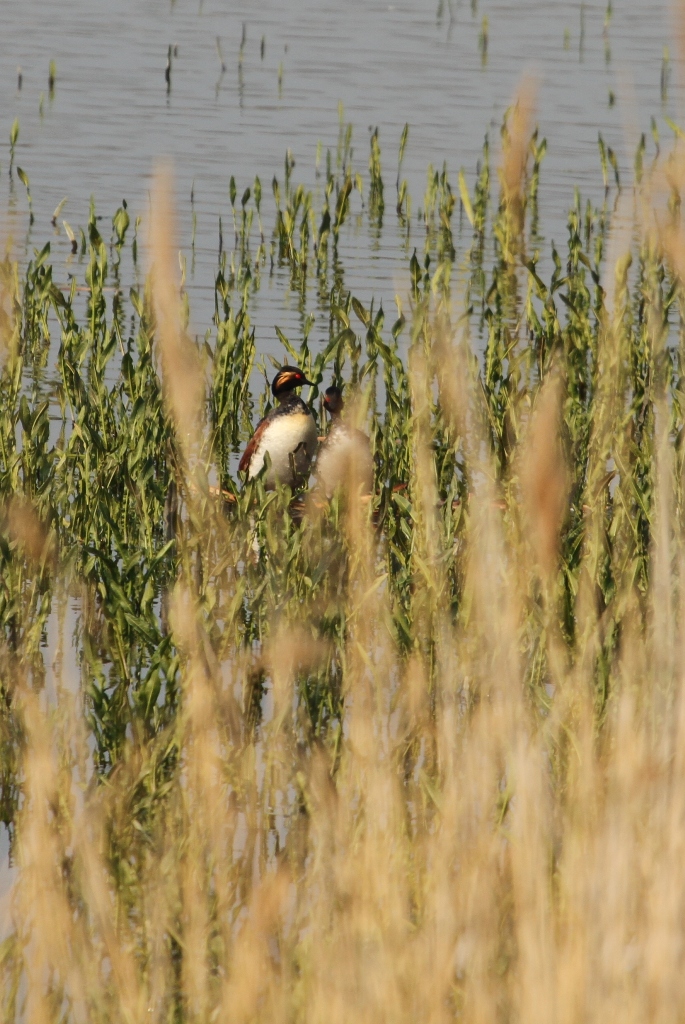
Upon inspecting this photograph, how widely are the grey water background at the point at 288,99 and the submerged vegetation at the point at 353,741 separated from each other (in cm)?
413

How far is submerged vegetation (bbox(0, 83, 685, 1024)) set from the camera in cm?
294

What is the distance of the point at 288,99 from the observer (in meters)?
20.8

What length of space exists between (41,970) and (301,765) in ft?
4.50

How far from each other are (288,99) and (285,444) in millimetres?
14003

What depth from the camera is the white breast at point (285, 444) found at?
7.64 m

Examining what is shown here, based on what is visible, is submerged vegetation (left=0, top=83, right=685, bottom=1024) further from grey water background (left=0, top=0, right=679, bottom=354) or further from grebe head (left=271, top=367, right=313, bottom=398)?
grey water background (left=0, top=0, right=679, bottom=354)

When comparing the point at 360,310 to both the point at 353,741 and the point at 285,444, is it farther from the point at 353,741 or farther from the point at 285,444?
the point at 353,741

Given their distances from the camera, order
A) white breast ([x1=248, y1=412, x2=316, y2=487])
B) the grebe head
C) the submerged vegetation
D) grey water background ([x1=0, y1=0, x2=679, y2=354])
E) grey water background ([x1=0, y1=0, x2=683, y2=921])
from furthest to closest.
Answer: grey water background ([x1=0, y1=0, x2=679, y2=354])
grey water background ([x1=0, y1=0, x2=683, y2=921])
the grebe head
white breast ([x1=248, y1=412, x2=316, y2=487])
the submerged vegetation

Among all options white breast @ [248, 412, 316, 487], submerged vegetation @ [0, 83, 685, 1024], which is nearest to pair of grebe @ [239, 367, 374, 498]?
white breast @ [248, 412, 316, 487]

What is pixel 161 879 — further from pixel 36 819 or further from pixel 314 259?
pixel 314 259

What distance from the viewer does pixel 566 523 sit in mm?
6438

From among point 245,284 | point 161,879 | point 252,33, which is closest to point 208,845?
point 161,879

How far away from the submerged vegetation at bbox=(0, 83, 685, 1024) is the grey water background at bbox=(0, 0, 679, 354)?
4131mm

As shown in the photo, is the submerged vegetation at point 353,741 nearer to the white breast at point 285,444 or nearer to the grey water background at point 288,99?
the white breast at point 285,444
